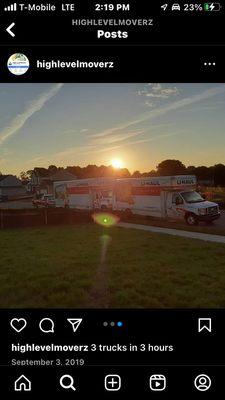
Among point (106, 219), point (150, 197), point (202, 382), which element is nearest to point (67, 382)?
point (202, 382)

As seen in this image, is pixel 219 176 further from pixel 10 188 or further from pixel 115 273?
pixel 10 188

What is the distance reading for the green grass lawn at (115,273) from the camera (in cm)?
671

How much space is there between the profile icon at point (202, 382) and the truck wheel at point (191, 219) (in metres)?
19.5

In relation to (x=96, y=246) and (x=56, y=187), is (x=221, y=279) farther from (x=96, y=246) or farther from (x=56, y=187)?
(x=56, y=187)

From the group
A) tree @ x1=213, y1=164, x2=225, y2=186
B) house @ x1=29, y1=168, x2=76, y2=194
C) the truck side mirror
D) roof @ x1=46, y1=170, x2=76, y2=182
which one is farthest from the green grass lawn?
roof @ x1=46, y1=170, x2=76, y2=182

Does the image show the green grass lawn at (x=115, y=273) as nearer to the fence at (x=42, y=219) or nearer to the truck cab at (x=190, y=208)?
the truck cab at (x=190, y=208)

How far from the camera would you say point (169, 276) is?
8.61 meters

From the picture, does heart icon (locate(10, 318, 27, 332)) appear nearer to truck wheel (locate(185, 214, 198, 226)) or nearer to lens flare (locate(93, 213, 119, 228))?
truck wheel (locate(185, 214, 198, 226))

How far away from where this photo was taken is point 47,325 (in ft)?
10.5
